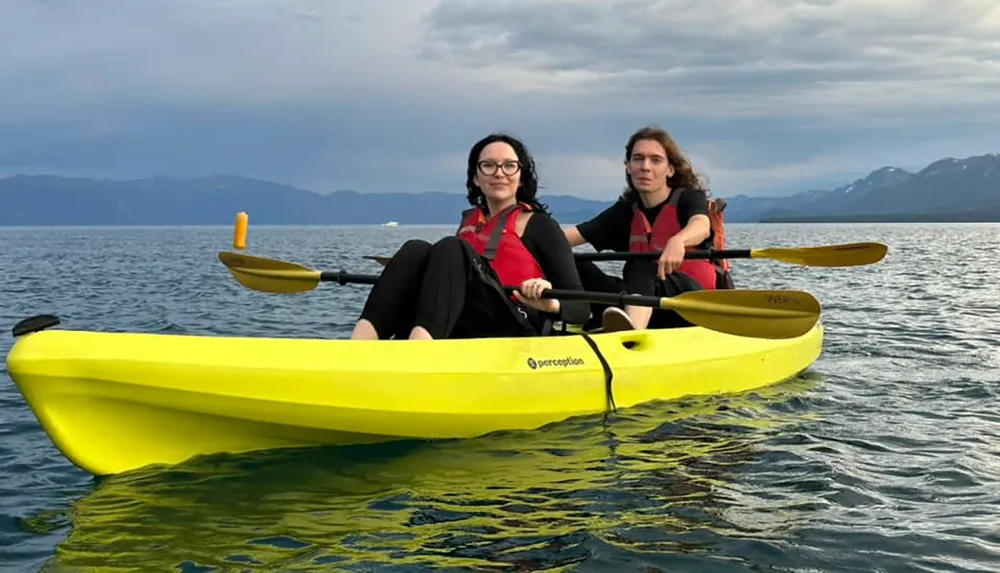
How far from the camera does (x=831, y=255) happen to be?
761 centimetres

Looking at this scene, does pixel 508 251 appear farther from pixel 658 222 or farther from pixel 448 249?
pixel 658 222

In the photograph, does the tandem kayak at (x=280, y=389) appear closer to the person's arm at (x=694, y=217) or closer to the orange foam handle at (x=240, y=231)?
the person's arm at (x=694, y=217)

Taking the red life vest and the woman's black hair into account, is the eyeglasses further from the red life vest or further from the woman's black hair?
the red life vest

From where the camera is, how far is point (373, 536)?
3830mm

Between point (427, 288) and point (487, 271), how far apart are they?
0.47 metres

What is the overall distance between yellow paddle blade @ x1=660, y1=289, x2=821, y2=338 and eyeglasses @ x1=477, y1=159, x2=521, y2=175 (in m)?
1.27

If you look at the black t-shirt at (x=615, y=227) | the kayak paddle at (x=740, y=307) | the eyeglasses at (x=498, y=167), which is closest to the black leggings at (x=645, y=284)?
the black t-shirt at (x=615, y=227)

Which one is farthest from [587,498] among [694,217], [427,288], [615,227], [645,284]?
[615,227]

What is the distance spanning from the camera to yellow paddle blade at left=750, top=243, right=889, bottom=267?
7.49 meters

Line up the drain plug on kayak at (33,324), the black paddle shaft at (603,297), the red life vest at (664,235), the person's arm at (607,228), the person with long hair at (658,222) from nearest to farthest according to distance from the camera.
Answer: the drain plug on kayak at (33,324) < the black paddle shaft at (603,297) < the person with long hair at (658,222) < the red life vest at (664,235) < the person's arm at (607,228)

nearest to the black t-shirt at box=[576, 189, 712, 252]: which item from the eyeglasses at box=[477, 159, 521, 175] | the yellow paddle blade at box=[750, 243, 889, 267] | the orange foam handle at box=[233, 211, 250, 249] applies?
the yellow paddle blade at box=[750, 243, 889, 267]

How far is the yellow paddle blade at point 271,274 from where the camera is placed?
6832 mm

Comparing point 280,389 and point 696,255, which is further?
point 696,255

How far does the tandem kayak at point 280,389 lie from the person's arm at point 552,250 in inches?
15.4
